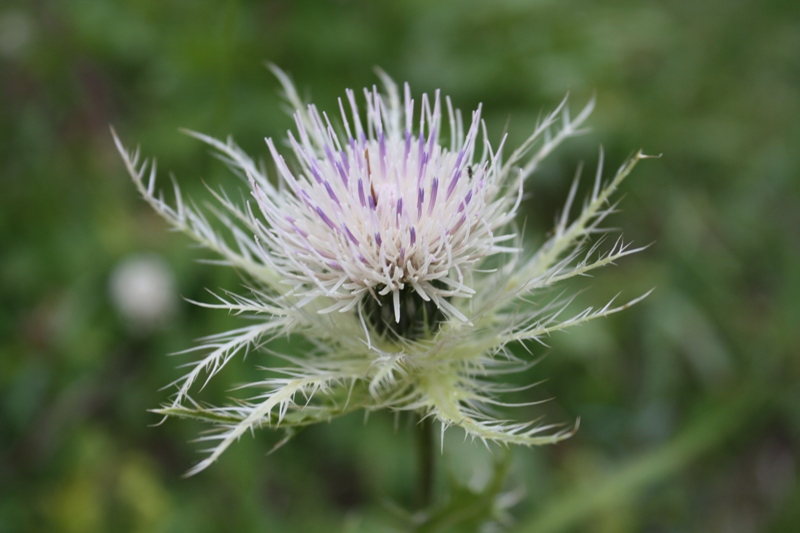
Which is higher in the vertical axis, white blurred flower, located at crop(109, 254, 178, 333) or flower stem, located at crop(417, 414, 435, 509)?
flower stem, located at crop(417, 414, 435, 509)

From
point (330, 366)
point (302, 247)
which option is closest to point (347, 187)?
point (302, 247)

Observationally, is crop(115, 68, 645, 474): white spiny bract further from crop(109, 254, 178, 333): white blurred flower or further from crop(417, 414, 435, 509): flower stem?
crop(109, 254, 178, 333): white blurred flower

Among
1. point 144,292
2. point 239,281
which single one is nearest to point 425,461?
point 239,281

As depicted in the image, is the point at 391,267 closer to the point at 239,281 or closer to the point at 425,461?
the point at 425,461

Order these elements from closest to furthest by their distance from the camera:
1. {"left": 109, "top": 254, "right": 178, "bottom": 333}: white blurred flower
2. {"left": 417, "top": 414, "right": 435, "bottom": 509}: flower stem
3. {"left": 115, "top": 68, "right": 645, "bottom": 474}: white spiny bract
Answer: {"left": 115, "top": 68, "right": 645, "bottom": 474}: white spiny bract, {"left": 417, "top": 414, "right": 435, "bottom": 509}: flower stem, {"left": 109, "top": 254, "right": 178, "bottom": 333}: white blurred flower

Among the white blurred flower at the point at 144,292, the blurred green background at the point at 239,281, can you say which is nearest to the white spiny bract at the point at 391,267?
the blurred green background at the point at 239,281

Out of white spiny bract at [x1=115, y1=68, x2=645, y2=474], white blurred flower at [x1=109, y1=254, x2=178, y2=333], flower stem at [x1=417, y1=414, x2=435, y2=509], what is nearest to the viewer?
white spiny bract at [x1=115, y1=68, x2=645, y2=474]

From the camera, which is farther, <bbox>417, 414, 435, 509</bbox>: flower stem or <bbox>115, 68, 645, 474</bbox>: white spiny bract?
<bbox>417, 414, 435, 509</bbox>: flower stem

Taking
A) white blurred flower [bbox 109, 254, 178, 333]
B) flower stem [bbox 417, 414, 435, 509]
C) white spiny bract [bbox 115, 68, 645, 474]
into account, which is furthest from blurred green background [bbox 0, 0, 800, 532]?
white spiny bract [bbox 115, 68, 645, 474]
